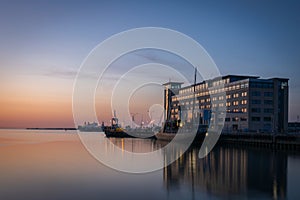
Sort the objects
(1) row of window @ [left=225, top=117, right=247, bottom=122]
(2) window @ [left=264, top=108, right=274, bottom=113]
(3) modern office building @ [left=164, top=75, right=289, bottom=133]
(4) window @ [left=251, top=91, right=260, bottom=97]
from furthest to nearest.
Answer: (1) row of window @ [left=225, top=117, right=247, bottom=122]
(4) window @ [left=251, top=91, right=260, bottom=97]
(2) window @ [left=264, top=108, right=274, bottom=113]
(3) modern office building @ [left=164, top=75, right=289, bottom=133]

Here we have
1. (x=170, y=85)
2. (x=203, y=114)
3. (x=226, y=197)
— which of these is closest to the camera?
(x=226, y=197)

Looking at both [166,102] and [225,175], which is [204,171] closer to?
[225,175]

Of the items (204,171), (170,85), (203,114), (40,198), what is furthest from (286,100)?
(40,198)

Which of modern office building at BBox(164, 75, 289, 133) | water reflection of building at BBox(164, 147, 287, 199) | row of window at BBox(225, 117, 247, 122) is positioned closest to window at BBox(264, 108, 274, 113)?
modern office building at BBox(164, 75, 289, 133)

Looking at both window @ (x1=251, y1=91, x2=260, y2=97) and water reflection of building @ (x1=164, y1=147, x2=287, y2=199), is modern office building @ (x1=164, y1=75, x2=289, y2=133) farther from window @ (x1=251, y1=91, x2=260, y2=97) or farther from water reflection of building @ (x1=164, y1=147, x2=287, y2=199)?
water reflection of building @ (x1=164, y1=147, x2=287, y2=199)

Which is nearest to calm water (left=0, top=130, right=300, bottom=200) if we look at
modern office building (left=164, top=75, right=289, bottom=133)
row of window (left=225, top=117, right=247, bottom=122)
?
modern office building (left=164, top=75, right=289, bottom=133)

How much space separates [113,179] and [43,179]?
18.3ft

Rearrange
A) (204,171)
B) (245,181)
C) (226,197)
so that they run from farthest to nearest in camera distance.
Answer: (204,171) → (245,181) → (226,197)

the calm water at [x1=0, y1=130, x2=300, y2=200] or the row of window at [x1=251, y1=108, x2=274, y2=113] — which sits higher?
the row of window at [x1=251, y1=108, x2=274, y2=113]

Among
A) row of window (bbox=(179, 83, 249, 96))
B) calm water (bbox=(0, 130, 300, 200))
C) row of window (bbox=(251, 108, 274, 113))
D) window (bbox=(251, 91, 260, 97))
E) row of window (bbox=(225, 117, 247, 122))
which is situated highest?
row of window (bbox=(179, 83, 249, 96))

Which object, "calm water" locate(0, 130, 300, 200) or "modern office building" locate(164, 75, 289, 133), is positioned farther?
"modern office building" locate(164, 75, 289, 133)

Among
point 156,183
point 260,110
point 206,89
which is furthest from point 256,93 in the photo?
point 156,183

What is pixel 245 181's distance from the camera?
85.0 ft

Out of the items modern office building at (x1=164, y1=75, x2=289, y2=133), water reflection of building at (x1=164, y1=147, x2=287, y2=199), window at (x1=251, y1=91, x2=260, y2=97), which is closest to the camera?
water reflection of building at (x1=164, y1=147, x2=287, y2=199)
